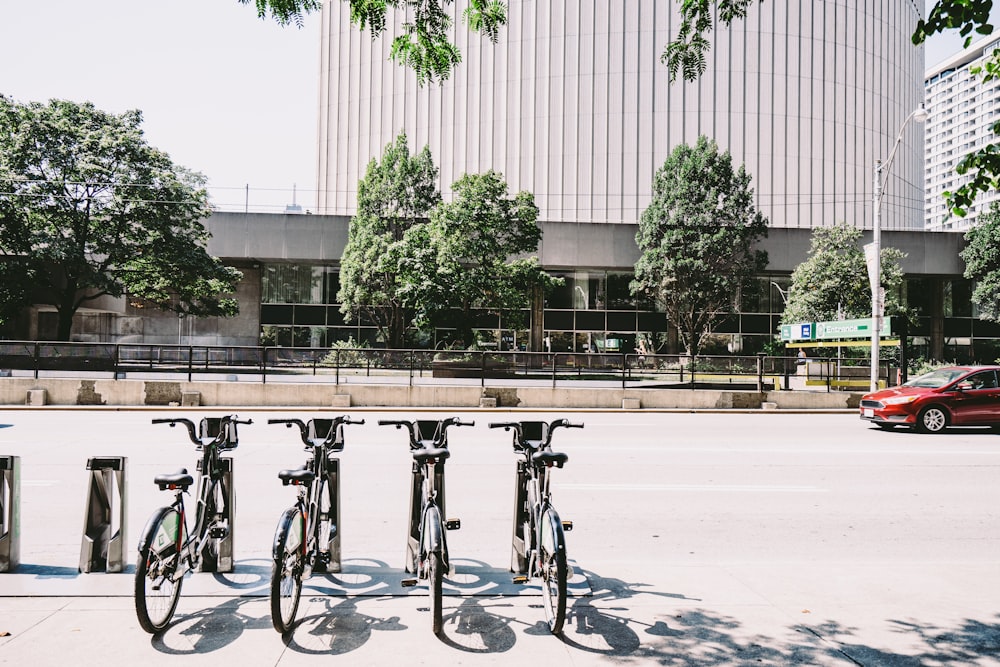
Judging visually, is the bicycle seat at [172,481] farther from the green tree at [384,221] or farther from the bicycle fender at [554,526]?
the green tree at [384,221]

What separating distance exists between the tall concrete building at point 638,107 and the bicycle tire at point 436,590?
52036 millimetres

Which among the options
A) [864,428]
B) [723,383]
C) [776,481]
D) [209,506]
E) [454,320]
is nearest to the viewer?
[209,506]

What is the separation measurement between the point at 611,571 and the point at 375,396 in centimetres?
1604

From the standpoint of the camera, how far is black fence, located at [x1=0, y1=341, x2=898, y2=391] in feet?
68.7

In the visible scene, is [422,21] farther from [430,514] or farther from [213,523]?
[213,523]

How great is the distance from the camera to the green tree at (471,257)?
30.8 m

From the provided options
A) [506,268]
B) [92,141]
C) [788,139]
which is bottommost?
[506,268]

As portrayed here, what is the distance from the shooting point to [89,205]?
3139cm

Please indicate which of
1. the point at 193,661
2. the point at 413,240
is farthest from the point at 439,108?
the point at 193,661

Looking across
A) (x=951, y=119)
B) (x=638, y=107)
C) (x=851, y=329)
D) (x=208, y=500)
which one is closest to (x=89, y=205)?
(x=851, y=329)

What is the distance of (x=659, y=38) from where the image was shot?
54.5m

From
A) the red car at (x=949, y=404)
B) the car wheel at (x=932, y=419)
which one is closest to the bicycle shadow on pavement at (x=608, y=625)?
the red car at (x=949, y=404)

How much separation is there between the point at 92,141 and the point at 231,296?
12411 millimetres

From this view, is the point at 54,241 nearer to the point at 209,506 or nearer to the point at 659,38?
the point at 209,506
